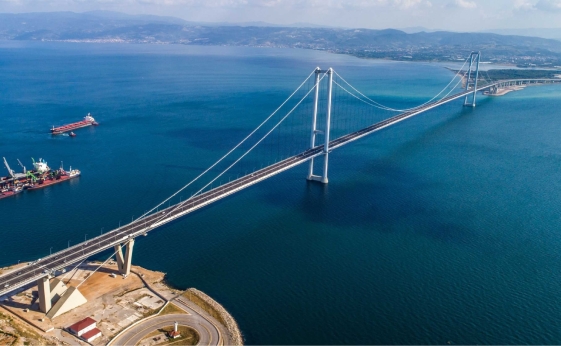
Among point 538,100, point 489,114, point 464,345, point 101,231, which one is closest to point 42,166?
point 101,231

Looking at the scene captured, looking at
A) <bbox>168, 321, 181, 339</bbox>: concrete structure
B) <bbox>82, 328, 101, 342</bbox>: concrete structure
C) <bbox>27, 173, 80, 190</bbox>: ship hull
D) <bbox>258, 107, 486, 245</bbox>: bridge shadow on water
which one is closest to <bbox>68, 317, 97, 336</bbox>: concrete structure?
<bbox>82, 328, 101, 342</bbox>: concrete structure

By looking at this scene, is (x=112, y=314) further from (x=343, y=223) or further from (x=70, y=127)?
(x=70, y=127)

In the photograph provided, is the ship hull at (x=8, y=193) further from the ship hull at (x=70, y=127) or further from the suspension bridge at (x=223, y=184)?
the ship hull at (x=70, y=127)

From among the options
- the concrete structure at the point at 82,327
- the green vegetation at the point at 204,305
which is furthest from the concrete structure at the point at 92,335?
the green vegetation at the point at 204,305

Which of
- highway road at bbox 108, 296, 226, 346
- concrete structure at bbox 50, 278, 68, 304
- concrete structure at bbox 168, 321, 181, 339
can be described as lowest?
highway road at bbox 108, 296, 226, 346

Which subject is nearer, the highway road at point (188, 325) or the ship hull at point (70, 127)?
the highway road at point (188, 325)

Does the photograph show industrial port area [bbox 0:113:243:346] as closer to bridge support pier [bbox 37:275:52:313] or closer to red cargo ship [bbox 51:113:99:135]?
bridge support pier [bbox 37:275:52:313]
